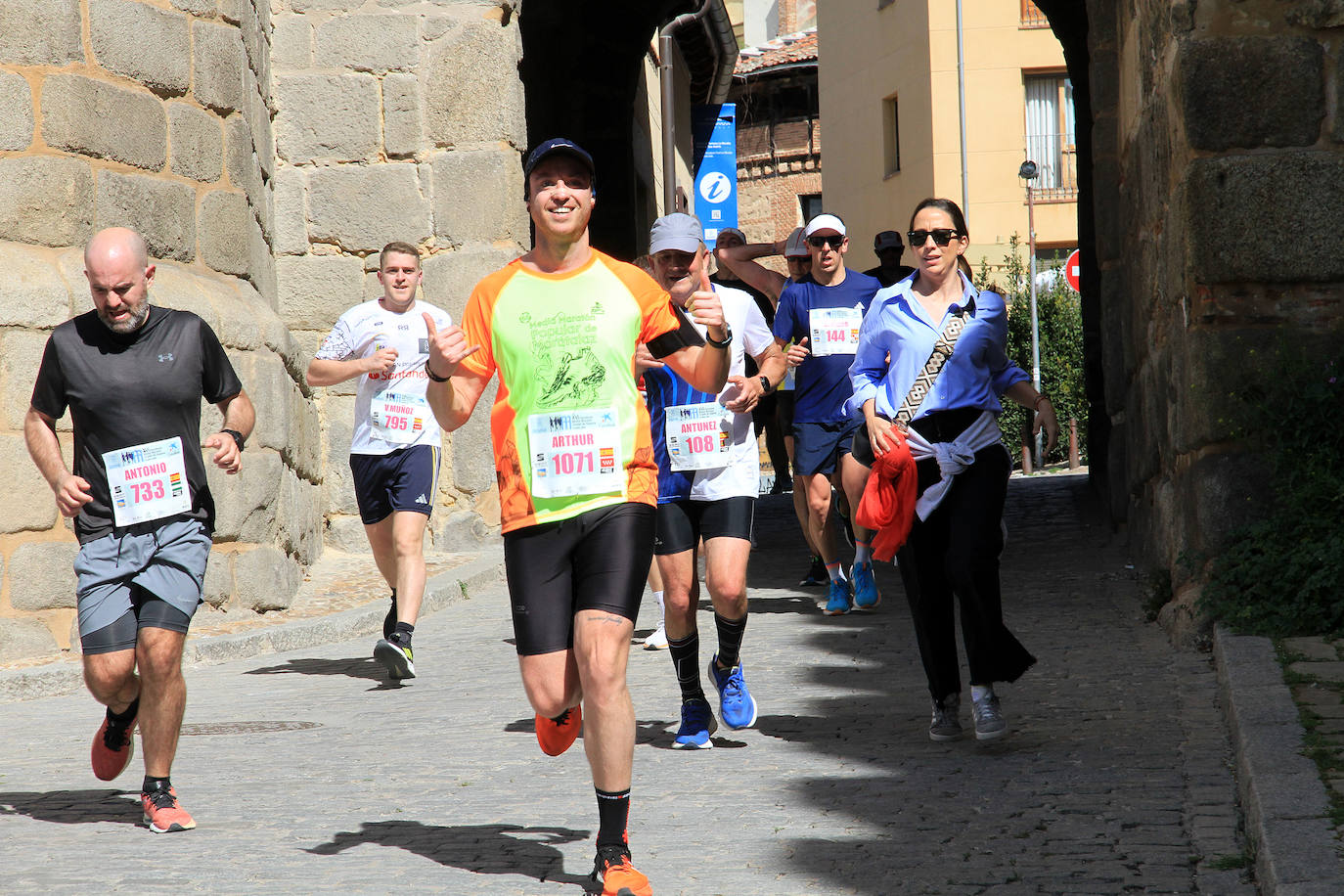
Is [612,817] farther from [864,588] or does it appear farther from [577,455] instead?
[864,588]

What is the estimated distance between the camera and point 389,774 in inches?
228

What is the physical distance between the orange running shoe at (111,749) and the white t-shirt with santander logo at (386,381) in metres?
2.88

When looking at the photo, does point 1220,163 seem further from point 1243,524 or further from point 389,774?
point 389,774

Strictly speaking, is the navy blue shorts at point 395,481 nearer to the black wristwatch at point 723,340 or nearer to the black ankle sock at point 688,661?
the black ankle sock at point 688,661

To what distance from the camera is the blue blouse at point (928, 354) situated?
596 centimetres

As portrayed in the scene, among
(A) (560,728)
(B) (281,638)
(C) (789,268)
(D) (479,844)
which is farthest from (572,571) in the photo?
(C) (789,268)

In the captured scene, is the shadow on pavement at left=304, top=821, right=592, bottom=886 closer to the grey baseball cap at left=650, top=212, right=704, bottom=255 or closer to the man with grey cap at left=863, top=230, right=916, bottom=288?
the grey baseball cap at left=650, top=212, right=704, bottom=255

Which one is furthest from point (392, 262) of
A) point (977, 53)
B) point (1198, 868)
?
point (977, 53)

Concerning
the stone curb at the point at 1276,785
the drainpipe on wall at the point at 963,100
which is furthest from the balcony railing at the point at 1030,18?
the stone curb at the point at 1276,785

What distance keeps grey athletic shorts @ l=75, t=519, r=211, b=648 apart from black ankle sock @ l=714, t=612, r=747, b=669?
1.92m

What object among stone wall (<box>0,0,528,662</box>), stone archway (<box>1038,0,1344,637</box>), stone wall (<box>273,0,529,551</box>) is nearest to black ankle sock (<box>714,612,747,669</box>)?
stone archway (<box>1038,0,1344,637</box>)

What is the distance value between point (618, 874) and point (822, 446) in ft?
18.4

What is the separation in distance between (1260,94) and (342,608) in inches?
236

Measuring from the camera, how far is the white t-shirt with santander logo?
809 cm
